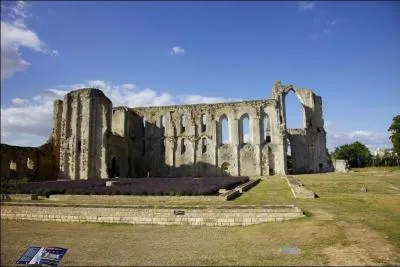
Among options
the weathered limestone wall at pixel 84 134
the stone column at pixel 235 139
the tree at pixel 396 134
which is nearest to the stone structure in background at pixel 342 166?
the tree at pixel 396 134

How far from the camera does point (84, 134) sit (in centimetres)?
4184

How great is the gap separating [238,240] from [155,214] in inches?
168

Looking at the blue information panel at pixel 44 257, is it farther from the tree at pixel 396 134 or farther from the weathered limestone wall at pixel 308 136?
the tree at pixel 396 134

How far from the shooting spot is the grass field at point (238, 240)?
9.34 m

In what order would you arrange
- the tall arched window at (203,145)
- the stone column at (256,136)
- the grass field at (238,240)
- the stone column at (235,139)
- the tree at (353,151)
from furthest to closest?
the tree at (353,151)
the tall arched window at (203,145)
the stone column at (235,139)
the stone column at (256,136)
the grass field at (238,240)

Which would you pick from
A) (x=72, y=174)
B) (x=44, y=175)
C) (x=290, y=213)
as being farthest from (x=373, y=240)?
(x=44, y=175)

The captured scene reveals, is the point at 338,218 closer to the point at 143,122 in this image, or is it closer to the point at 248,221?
the point at 248,221

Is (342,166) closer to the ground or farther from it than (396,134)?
closer to the ground

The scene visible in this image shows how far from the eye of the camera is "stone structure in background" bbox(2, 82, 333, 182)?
137ft

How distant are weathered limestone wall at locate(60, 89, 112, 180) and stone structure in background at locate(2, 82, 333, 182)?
11 centimetres

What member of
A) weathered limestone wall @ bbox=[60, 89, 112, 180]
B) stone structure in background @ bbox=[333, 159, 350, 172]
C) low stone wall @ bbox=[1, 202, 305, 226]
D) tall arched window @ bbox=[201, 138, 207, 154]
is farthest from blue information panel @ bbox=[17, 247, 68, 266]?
stone structure in background @ bbox=[333, 159, 350, 172]

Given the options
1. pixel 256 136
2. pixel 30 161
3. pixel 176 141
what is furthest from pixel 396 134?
pixel 30 161

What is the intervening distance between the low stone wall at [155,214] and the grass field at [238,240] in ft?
1.21

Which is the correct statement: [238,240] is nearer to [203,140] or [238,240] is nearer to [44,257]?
[44,257]
